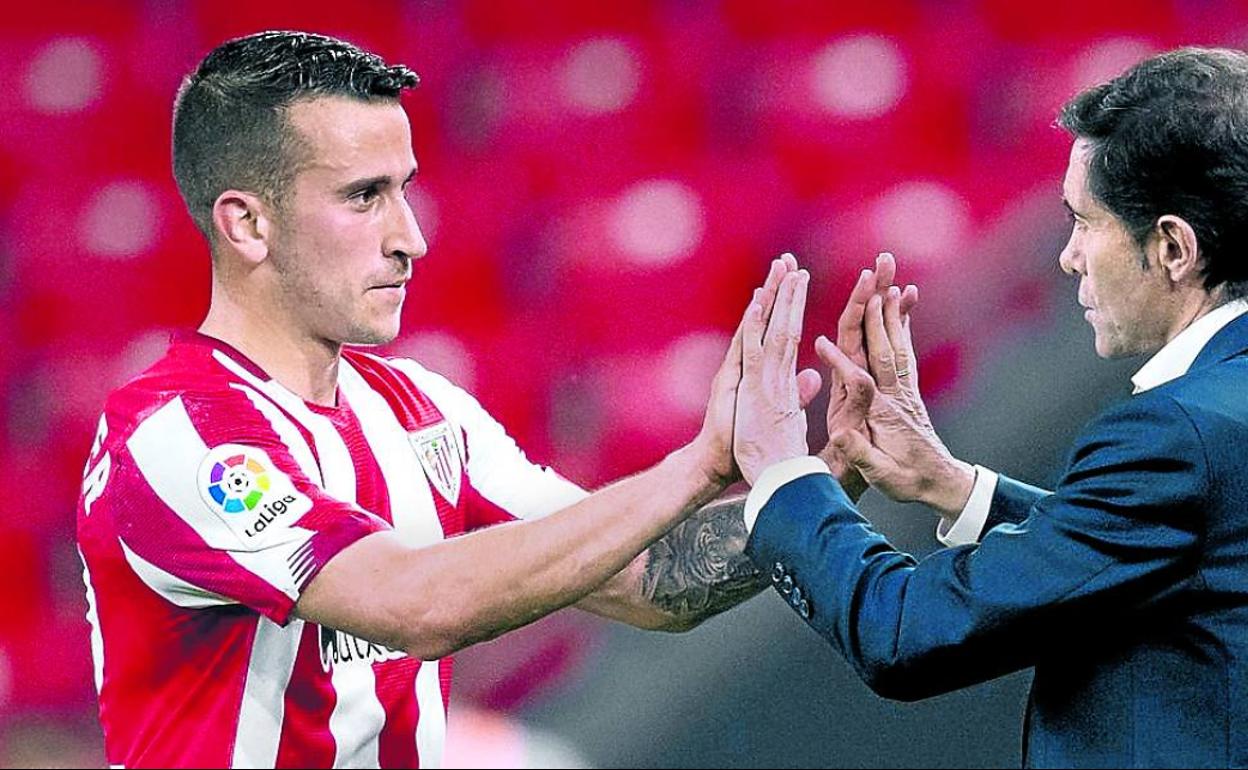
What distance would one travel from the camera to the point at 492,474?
1.70 m

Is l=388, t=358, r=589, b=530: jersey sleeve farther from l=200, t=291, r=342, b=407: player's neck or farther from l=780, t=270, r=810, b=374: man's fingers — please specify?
l=780, t=270, r=810, b=374: man's fingers

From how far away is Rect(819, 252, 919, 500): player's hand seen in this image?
5.26ft

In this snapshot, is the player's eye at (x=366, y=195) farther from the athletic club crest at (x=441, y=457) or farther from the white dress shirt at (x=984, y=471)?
the white dress shirt at (x=984, y=471)

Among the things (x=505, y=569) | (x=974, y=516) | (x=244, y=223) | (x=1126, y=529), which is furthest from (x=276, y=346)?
→ (x=1126, y=529)

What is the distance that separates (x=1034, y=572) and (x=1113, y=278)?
281mm

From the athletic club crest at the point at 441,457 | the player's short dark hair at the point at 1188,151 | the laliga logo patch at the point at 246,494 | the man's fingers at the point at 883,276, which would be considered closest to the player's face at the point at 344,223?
the athletic club crest at the point at 441,457

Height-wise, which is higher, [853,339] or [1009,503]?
[853,339]

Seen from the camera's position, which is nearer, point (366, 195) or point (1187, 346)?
point (1187, 346)

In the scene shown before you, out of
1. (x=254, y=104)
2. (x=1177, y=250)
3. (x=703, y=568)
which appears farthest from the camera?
(x=703, y=568)

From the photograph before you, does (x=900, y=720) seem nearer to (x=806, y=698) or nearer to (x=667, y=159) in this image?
(x=806, y=698)

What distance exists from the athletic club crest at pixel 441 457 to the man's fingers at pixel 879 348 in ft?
1.42

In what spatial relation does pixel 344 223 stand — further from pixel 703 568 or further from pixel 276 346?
pixel 703 568

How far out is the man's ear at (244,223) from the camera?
1.57 m

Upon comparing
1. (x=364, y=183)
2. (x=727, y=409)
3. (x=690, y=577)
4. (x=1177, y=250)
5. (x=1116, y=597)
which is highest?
(x=364, y=183)
